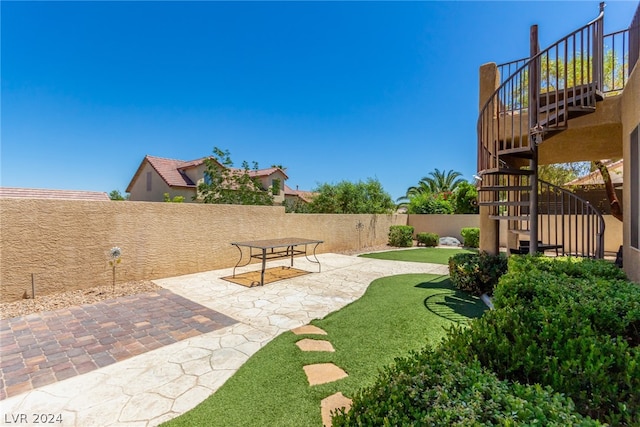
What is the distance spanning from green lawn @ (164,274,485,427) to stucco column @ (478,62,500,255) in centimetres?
164

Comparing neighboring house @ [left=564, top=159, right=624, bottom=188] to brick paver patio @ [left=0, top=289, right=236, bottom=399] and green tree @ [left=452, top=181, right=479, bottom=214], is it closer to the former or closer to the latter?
green tree @ [left=452, top=181, right=479, bottom=214]

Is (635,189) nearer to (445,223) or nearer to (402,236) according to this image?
(402,236)

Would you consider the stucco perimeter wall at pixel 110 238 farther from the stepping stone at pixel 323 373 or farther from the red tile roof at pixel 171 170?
the red tile roof at pixel 171 170

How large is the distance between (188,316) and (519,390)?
4605mm

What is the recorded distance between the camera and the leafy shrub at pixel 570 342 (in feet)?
4.38

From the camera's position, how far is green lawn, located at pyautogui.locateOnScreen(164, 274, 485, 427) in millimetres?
2240

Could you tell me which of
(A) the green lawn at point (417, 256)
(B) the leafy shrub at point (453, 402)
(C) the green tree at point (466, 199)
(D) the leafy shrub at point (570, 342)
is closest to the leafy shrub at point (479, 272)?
(D) the leafy shrub at point (570, 342)

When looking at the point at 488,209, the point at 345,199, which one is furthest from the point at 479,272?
the point at 345,199

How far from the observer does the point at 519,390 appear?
1223 mm

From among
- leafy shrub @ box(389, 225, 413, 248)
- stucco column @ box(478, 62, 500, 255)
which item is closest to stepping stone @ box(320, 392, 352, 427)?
stucco column @ box(478, 62, 500, 255)

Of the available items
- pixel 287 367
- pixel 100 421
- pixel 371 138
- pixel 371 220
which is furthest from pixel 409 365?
pixel 371 138

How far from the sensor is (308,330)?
389 cm

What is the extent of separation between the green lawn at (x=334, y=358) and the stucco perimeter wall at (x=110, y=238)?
4831 millimetres

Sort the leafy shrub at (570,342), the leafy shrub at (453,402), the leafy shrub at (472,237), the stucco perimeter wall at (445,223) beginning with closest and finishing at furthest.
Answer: the leafy shrub at (453,402) < the leafy shrub at (570,342) < the leafy shrub at (472,237) < the stucco perimeter wall at (445,223)
